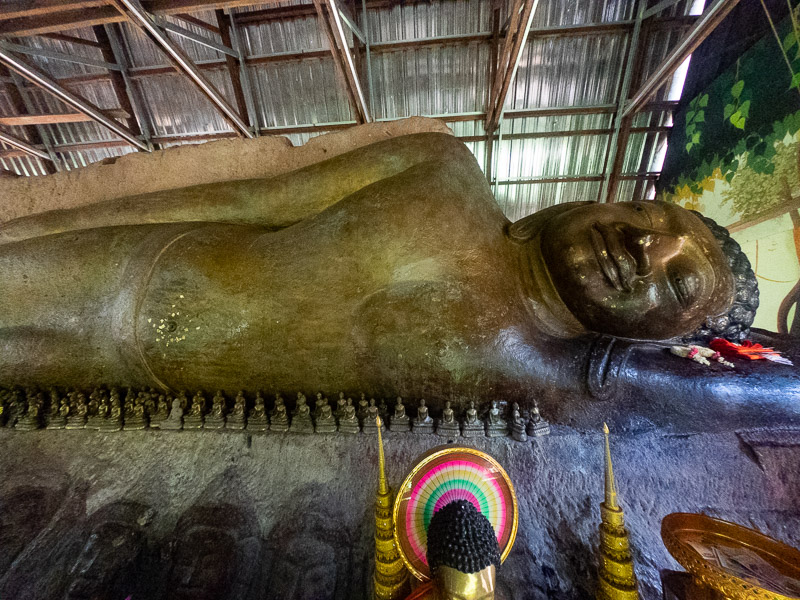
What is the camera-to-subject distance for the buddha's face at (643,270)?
1.64 m

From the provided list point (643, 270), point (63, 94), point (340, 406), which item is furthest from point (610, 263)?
point (63, 94)

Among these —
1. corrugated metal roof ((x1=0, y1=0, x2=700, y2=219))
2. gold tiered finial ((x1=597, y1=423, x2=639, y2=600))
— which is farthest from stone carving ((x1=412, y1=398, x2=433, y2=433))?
corrugated metal roof ((x1=0, y1=0, x2=700, y2=219))

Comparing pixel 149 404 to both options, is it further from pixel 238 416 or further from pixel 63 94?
pixel 63 94

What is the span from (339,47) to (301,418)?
6.53 meters

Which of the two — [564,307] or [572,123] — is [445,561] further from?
[572,123]

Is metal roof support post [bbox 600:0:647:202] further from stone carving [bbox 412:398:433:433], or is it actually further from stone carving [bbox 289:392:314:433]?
stone carving [bbox 289:392:314:433]

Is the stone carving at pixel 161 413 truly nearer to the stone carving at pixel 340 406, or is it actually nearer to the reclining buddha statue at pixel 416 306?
the reclining buddha statue at pixel 416 306

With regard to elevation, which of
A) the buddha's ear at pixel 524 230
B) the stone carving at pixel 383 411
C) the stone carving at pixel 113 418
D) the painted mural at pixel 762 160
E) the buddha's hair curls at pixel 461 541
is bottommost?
the buddha's hair curls at pixel 461 541

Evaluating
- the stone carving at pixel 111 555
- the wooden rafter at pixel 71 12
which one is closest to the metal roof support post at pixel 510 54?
the wooden rafter at pixel 71 12

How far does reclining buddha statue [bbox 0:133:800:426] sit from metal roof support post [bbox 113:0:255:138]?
18.1 feet

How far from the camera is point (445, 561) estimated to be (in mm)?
988

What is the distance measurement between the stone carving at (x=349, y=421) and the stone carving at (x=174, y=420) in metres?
0.89

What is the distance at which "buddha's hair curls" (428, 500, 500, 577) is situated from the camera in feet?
3.19

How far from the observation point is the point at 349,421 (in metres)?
1.83
